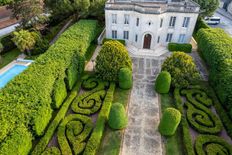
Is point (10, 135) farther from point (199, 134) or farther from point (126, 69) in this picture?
point (199, 134)

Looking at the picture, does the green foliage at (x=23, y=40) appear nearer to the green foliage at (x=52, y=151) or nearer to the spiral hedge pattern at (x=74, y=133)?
the spiral hedge pattern at (x=74, y=133)

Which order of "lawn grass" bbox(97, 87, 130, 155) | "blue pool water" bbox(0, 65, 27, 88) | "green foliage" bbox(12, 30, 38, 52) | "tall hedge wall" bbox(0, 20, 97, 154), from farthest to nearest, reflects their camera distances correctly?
"green foliage" bbox(12, 30, 38, 52) < "blue pool water" bbox(0, 65, 27, 88) < "lawn grass" bbox(97, 87, 130, 155) < "tall hedge wall" bbox(0, 20, 97, 154)

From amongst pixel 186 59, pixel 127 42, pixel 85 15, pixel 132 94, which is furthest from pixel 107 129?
pixel 85 15

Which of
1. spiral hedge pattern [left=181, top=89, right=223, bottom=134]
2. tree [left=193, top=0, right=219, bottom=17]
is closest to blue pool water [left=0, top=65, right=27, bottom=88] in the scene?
spiral hedge pattern [left=181, top=89, right=223, bottom=134]

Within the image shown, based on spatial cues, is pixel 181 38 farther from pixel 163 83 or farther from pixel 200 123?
pixel 200 123

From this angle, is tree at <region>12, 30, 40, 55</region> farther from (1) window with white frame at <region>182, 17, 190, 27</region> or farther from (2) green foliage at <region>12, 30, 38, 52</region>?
(1) window with white frame at <region>182, 17, 190, 27</region>

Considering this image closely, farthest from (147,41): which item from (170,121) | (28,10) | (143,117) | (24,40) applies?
(28,10)
